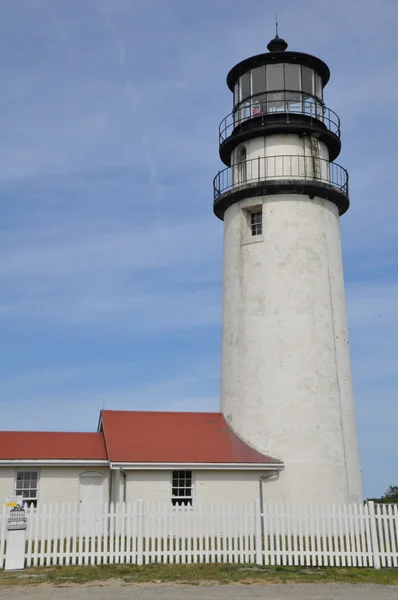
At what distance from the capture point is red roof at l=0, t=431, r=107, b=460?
19734mm

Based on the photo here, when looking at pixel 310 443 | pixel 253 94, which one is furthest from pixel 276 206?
pixel 310 443

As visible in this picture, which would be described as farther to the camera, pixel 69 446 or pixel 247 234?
pixel 247 234

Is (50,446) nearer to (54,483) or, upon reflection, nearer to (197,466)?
(54,483)

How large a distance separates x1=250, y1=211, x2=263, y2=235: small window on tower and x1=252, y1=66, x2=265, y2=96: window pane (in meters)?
4.22

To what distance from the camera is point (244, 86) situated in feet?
77.8

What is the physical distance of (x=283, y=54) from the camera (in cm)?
2286

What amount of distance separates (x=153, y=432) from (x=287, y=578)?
888 cm

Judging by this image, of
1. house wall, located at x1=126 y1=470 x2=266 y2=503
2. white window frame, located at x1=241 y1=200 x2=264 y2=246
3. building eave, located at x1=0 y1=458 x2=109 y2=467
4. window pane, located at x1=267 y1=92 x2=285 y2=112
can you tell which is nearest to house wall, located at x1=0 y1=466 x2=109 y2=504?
building eave, located at x1=0 y1=458 x2=109 y2=467

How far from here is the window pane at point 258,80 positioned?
23.2 metres

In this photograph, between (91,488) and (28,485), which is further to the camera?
Result: (91,488)

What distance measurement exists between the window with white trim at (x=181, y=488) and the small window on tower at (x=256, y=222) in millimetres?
8355

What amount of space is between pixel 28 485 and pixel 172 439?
4454mm

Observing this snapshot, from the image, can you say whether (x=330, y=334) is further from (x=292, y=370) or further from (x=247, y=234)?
(x=247, y=234)

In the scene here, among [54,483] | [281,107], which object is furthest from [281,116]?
[54,483]
